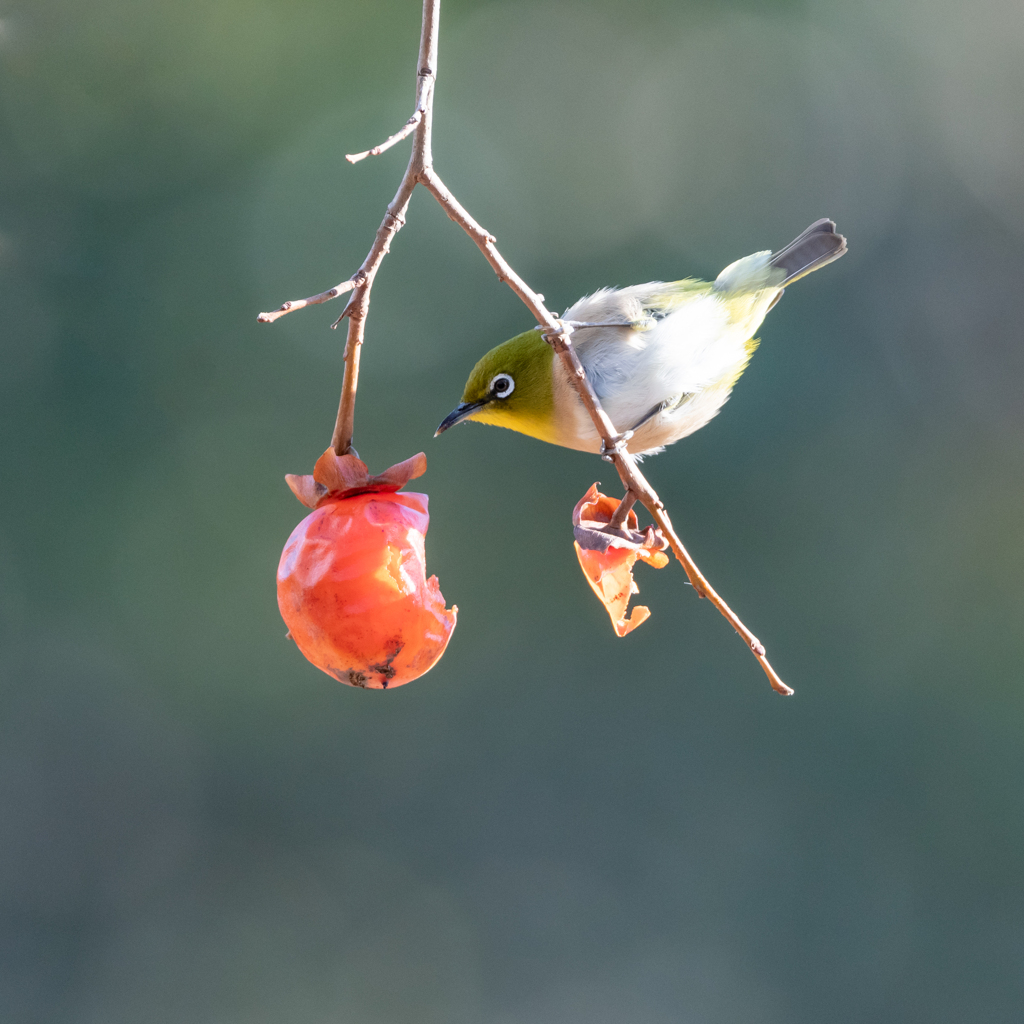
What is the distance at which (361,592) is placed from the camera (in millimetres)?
1121

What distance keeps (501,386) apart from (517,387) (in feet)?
→ 0.11

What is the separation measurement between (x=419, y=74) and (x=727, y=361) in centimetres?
109

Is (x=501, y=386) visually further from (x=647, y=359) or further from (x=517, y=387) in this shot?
(x=647, y=359)

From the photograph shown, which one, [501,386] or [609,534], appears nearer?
[609,534]

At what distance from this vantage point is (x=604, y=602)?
1.26 m

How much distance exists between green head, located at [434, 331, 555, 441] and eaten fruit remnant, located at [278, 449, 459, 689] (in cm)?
66

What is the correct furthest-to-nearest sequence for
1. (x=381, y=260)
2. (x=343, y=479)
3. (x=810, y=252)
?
1. (x=810, y=252)
2. (x=343, y=479)
3. (x=381, y=260)

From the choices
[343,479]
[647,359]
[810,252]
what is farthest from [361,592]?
[810,252]

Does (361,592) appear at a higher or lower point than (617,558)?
higher

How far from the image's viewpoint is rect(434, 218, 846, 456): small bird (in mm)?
1851

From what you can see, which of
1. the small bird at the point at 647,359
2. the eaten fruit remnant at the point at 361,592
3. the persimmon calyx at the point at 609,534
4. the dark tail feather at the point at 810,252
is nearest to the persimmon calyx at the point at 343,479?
the eaten fruit remnant at the point at 361,592

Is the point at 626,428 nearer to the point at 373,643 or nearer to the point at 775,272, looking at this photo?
the point at 775,272

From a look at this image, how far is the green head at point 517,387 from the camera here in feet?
6.05

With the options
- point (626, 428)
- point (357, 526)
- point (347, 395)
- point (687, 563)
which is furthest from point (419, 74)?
point (626, 428)
